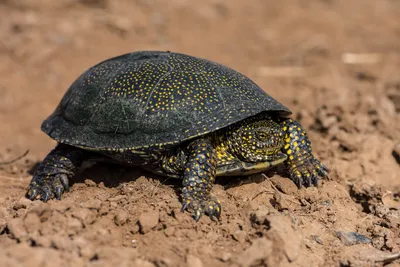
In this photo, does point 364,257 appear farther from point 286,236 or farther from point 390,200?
point 390,200

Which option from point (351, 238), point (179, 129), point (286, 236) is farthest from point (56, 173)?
point (351, 238)

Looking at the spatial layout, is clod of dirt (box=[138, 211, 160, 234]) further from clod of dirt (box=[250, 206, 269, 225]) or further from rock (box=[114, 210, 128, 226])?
clod of dirt (box=[250, 206, 269, 225])

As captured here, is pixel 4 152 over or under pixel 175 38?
under

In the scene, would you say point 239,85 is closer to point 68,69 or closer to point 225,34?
point 68,69

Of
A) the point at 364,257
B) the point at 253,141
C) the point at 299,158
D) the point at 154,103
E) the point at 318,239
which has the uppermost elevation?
the point at 154,103

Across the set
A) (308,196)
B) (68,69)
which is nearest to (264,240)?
(308,196)

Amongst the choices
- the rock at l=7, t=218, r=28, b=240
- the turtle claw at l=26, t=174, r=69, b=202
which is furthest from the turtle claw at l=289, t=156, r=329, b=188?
the rock at l=7, t=218, r=28, b=240

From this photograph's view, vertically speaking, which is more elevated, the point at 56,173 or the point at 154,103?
the point at 154,103

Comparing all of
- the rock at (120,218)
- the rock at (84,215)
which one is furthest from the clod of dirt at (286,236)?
the rock at (84,215)
